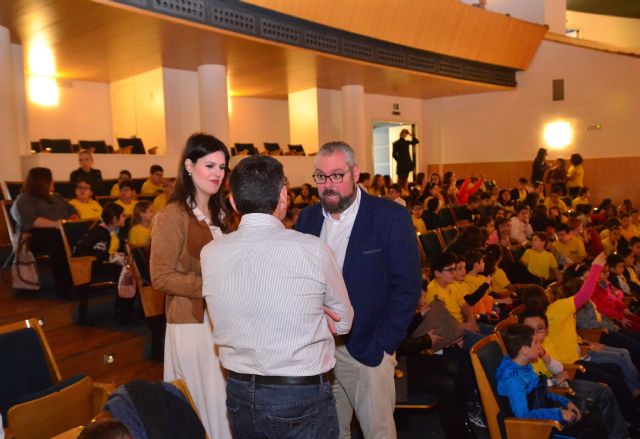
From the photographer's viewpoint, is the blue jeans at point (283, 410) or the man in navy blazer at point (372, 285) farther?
the man in navy blazer at point (372, 285)

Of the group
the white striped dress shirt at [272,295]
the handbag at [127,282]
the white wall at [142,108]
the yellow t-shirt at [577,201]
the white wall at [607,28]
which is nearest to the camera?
the white striped dress shirt at [272,295]

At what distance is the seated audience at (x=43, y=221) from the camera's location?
5.02 meters

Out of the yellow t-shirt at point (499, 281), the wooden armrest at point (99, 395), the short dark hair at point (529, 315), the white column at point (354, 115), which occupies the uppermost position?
the white column at point (354, 115)

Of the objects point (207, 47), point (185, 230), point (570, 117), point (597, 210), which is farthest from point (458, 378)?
point (570, 117)

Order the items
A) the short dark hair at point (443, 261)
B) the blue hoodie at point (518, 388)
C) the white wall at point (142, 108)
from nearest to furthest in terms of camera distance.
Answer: the blue hoodie at point (518, 388) < the short dark hair at point (443, 261) < the white wall at point (142, 108)

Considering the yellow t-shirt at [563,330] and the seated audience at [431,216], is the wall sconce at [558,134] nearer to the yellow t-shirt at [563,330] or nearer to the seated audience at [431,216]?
the seated audience at [431,216]

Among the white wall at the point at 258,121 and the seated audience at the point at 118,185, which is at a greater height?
the white wall at the point at 258,121

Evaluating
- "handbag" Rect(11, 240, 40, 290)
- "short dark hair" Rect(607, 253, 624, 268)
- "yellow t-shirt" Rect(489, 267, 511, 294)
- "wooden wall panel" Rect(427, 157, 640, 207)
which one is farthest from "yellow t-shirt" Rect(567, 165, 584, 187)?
"handbag" Rect(11, 240, 40, 290)

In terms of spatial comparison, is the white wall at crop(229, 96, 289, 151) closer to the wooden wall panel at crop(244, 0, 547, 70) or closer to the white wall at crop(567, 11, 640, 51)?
the wooden wall panel at crop(244, 0, 547, 70)

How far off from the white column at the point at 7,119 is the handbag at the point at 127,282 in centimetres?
484

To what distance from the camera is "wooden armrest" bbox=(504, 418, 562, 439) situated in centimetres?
264

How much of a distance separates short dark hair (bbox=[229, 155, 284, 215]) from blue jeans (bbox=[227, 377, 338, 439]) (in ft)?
1.65

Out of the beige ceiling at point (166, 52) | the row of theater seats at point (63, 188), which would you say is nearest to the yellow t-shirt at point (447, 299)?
the row of theater seats at point (63, 188)

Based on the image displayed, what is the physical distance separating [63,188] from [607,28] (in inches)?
735
